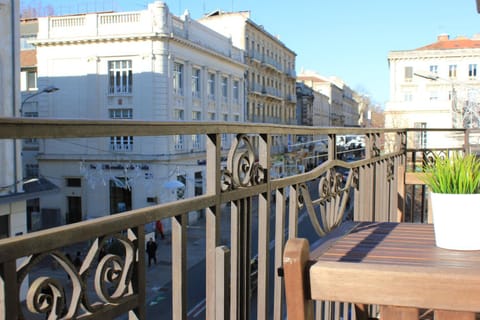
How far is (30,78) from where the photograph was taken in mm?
33656

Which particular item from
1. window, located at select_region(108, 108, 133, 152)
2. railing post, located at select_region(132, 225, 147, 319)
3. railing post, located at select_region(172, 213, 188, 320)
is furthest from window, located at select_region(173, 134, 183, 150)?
railing post, located at select_region(132, 225, 147, 319)

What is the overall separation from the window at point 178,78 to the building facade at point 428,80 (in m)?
26.5

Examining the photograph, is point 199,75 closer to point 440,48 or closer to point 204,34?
point 204,34

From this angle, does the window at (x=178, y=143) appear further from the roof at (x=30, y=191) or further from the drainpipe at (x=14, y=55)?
the drainpipe at (x=14, y=55)

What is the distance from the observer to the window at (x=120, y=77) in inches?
1168

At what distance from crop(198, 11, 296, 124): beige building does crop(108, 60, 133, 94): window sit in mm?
13759

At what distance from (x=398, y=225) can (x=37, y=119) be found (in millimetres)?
2970

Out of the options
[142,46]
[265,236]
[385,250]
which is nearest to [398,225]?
[385,250]

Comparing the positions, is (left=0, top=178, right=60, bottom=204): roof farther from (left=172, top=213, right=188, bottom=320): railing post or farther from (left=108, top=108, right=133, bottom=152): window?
(left=172, top=213, right=188, bottom=320): railing post

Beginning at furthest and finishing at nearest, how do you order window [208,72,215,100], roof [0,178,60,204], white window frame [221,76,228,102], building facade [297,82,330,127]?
building facade [297,82,330,127] < white window frame [221,76,228,102] < window [208,72,215,100] < roof [0,178,60,204]

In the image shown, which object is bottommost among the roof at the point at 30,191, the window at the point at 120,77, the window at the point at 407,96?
the roof at the point at 30,191

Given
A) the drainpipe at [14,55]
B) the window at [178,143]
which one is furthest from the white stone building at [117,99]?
the drainpipe at [14,55]

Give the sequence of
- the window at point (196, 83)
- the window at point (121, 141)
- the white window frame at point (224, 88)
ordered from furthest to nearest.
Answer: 1. the white window frame at point (224, 88)
2. the window at point (196, 83)
3. the window at point (121, 141)

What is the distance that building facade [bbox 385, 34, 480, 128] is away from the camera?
5300cm
